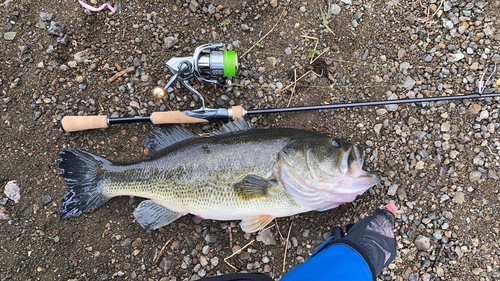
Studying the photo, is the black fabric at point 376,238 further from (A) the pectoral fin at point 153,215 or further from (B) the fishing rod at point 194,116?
(A) the pectoral fin at point 153,215

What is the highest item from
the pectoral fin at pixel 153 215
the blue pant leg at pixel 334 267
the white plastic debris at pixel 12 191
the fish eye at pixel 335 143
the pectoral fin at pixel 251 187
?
the fish eye at pixel 335 143

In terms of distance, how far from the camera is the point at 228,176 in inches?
103

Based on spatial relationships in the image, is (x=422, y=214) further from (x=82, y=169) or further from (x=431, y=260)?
(x=82, y=169)

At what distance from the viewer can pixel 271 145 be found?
260 cm

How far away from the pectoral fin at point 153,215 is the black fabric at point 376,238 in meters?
1.68

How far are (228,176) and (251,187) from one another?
0.79 ft

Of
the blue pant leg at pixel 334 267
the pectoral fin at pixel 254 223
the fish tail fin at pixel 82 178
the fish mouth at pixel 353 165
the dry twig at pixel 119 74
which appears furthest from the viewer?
the dry twig at pixel 119 74

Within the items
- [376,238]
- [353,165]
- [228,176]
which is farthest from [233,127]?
[376,238]

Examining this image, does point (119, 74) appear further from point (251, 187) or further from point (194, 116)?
point (251, 187)

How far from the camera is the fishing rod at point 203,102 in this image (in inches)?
110

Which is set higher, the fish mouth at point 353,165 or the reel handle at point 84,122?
the fish mouth at point 353,165

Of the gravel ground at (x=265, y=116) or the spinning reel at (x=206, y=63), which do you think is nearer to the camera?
the spinning reel at (x=206, y=63)

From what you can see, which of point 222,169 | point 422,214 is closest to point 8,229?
point 222,169

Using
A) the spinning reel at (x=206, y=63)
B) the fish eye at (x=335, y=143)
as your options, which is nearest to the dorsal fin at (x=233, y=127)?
the spinning reel at (x=206, y=63)
